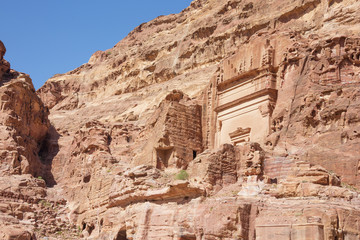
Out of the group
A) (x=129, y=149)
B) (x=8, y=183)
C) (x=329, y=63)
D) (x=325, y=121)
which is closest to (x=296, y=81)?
(x=329, y=63)

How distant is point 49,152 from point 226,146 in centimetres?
2141

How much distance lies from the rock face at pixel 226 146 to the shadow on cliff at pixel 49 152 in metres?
0.11

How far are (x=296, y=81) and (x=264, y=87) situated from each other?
257 cm

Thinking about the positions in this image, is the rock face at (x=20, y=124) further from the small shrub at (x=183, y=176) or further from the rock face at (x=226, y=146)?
the small shrub at (x=183, y=176)

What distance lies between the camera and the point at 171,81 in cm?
5106

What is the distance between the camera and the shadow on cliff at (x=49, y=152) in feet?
125

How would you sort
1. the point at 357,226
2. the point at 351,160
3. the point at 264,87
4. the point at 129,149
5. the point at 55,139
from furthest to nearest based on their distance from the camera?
the point at 55,139 < the point at 129,149 < the point at 264,87 < the point at 351,160 < the point at 357,226

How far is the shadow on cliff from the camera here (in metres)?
38.0

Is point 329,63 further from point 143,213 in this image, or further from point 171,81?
point 171,81

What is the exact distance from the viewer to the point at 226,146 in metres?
23.7

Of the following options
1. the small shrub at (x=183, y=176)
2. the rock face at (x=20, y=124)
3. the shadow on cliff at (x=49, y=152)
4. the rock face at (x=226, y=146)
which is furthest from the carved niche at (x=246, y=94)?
the shadow on cliff at (x=49, y=152)

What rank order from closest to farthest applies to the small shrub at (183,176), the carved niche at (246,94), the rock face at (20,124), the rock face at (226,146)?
the rock face at (226,146) → the small shrub at (183,176) → the carved niche at (246,94) → the rock face at (20,124)

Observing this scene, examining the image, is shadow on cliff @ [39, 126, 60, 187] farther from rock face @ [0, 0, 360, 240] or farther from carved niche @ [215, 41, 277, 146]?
carved niche @ [215, 41, 277, 146]

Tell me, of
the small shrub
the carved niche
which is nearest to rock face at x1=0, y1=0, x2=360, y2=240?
the carved niche
